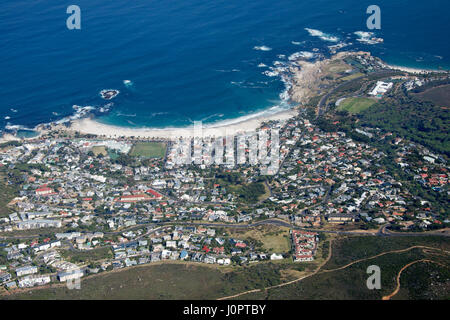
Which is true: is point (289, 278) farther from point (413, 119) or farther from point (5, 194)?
point (413, 119)

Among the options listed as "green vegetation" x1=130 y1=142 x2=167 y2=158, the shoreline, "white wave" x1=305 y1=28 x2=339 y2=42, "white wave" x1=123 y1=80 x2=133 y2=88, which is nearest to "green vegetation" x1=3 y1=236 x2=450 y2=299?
"green vegetation" x1=130 y1=142 x2=167 y2=158

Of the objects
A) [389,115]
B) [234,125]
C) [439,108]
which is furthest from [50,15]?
[439,108]

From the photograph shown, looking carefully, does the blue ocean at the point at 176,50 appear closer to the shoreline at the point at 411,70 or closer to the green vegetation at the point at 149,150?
the shoreline at the point at 411,70

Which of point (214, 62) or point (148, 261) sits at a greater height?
point (214, 62)

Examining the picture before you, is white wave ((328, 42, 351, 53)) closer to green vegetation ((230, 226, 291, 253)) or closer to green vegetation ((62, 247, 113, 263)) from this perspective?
green vegetation ((230, 226, 291, 253))

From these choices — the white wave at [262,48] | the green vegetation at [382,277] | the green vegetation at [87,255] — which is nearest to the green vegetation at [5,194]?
the green vegetation at [87,255]

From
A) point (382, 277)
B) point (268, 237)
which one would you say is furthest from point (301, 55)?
point (382, 277)
